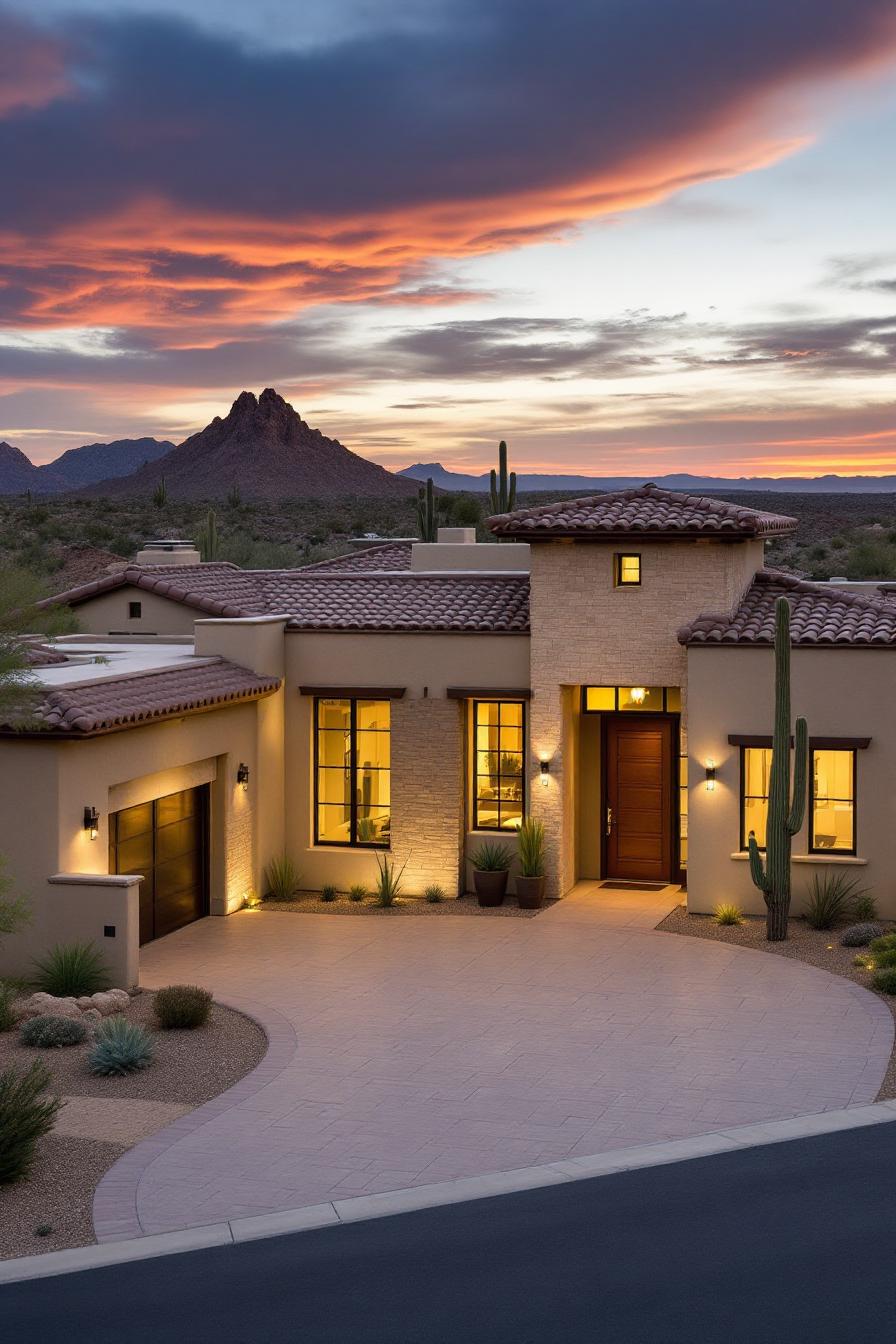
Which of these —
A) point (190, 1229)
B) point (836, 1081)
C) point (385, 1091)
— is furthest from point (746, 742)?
point (190, 1229)

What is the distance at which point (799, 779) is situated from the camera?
776 inches

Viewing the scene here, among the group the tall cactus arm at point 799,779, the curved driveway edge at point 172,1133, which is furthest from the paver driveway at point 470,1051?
the tall cactus arm at point 799,779

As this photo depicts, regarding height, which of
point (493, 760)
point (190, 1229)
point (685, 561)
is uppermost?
point (685, 561)

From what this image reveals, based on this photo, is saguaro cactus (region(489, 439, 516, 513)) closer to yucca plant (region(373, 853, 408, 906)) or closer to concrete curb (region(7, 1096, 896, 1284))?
yucca plant (region(373, 853, 408, 906))

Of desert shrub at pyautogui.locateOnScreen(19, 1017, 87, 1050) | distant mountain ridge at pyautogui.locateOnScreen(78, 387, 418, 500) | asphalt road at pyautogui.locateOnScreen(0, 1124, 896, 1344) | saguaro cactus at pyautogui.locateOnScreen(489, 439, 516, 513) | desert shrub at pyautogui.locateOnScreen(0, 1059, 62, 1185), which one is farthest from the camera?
distant mountain ridge at pyautogui.locateOnScreen(78, 387, 418, 500)

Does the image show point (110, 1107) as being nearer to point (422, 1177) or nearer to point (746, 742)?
point (422, 1177)

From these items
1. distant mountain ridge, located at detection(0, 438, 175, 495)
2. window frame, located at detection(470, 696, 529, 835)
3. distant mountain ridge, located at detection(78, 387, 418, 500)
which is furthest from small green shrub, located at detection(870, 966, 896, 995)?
distant mountain ridge, located at detection(0, 438, 175, 495)

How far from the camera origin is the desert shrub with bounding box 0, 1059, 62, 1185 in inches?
458

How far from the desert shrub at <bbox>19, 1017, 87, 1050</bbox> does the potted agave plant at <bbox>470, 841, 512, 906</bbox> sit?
25.7 feet

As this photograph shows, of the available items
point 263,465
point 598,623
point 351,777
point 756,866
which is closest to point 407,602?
point 351,777

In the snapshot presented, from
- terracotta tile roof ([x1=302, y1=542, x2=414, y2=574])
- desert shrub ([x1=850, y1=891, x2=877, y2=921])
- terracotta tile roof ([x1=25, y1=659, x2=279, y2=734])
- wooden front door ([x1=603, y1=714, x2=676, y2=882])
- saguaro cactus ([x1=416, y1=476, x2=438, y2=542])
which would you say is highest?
saguaro cactus ([x1=416, y1=476, x2=438, y2=542])

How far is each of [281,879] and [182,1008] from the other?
279 inches

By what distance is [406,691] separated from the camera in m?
23.0

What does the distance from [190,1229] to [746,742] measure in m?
11.9
